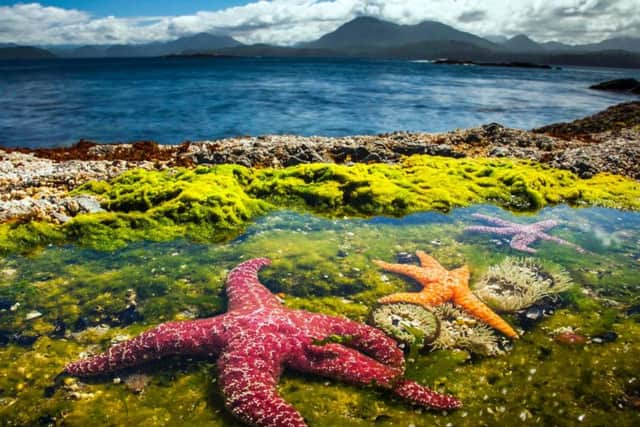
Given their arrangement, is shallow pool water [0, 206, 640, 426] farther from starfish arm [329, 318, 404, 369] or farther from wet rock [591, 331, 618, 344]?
starfish arm [329, 318, 404, 369]

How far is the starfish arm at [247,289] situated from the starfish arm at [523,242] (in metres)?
4.70

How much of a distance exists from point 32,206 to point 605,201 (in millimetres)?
13493

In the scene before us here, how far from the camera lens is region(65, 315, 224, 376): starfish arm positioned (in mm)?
4756

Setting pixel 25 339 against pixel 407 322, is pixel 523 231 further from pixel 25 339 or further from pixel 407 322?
pixel 25 339

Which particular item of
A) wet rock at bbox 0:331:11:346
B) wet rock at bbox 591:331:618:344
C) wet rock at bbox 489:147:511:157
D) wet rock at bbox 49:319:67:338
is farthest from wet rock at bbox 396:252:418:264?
wet rock at bbox 489:147:511:157

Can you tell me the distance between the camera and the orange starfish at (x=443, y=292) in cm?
575

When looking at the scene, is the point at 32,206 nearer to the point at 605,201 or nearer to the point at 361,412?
the point at 361,412

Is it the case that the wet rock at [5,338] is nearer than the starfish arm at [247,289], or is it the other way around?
the wet rock at [5,338]

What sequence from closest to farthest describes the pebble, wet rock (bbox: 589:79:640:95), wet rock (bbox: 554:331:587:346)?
wet rock (bbox: 554:331:587:346) < the pebble < wet rock (bbox: 589:79:640:95)

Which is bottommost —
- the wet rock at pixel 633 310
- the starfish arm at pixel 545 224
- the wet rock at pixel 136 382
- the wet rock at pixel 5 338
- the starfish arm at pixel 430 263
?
the wet rock at pixel 136 382

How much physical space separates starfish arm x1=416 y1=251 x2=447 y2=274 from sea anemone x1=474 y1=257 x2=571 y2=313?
24.0 inches

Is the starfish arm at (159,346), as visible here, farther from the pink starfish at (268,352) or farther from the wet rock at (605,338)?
the wet rock at (605,338)

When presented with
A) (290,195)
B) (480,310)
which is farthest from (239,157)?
(480,310)

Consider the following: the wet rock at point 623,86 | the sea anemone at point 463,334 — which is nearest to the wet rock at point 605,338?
the sea anemone at point 463,334
